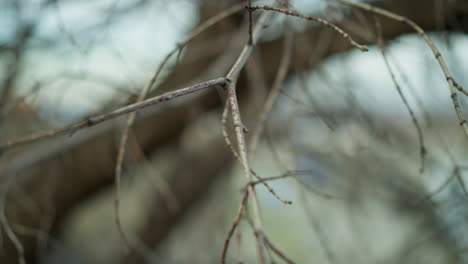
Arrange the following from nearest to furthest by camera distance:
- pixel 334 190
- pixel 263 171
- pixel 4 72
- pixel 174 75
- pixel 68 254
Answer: pixel 4 72, pixel 68 254, pixel 174 75, pixel 334 190, pixel 263 171

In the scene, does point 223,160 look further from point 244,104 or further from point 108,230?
point 108,230

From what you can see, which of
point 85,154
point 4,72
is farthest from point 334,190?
point 4,72

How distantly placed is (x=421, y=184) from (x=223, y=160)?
0.87 m

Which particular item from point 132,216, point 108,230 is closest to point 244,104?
point 132,216

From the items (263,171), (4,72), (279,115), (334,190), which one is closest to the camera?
(4,72)

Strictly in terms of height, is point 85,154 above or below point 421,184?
above

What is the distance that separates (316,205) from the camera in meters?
2.43

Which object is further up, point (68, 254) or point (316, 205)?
point (68, 254)

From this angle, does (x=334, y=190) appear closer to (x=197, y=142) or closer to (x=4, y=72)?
(x=197, y=142)

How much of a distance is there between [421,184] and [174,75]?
1176mm

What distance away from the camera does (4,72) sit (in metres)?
1.12

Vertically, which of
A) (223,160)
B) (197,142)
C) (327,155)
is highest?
(197,142)

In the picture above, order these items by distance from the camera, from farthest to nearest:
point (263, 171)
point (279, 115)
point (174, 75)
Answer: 1. point (263, 171)
2. point (174, 75)
3. point (279, 115)

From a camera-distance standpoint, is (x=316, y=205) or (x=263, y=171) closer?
(x=316, y=205)
